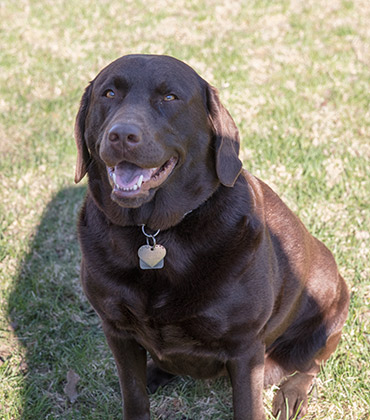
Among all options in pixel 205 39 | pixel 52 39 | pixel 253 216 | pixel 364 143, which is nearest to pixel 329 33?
pixel 205 39

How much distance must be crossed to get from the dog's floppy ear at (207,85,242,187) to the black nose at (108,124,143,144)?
1.27ft

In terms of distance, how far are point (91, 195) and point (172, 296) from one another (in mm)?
546

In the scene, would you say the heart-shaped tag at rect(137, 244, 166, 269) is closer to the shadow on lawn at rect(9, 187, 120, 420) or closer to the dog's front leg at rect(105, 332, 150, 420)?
the dog's front leg at rect(105, 332, 150, 420)

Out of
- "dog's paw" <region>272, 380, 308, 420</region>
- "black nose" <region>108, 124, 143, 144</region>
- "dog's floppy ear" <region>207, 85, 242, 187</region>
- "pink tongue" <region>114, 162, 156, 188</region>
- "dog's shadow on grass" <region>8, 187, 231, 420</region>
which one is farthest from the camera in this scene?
"dog's shadow on grass" <region>8, 187, 231, 420</region>

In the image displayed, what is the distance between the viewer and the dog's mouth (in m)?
2.20

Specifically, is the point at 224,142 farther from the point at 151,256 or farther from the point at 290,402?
the point at 290,402

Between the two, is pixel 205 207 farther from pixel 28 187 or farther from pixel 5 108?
pixel 5 108

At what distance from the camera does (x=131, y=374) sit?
2.62 metres

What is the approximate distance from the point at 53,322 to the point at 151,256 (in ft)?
4.44

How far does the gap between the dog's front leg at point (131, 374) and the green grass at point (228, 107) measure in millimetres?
252

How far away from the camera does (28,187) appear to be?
4441mm

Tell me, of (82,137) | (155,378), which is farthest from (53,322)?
(82,137)


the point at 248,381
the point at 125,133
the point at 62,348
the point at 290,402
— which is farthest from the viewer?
the point at 62,348

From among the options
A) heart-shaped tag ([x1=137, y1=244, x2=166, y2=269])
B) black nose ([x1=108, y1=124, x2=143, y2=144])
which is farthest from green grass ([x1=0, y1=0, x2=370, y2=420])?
black nose ([x1=108, y1=124, x2=143, y2=144])
